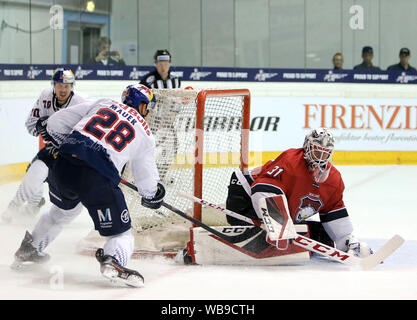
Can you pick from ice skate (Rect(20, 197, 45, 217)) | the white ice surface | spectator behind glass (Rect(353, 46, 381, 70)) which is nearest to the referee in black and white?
ice skate (Rect(20, 197, 45, 217))

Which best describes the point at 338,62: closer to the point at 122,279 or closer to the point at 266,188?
the point at 266,188

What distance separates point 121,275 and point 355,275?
1.15 m

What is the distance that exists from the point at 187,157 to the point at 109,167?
99cm

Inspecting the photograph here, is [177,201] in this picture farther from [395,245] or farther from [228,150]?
[395,245]

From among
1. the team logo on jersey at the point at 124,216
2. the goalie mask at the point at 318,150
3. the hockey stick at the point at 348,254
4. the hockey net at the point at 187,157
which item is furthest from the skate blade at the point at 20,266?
the goalie mask at the point at 318,150

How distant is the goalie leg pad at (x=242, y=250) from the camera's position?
3.62m

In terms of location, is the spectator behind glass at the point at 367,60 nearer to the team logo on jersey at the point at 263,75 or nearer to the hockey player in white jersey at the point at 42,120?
the team logo on jersey at the point at 263,75

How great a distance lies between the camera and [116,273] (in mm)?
3027

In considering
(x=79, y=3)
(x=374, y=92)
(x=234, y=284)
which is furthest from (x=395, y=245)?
(x=79, y=3)

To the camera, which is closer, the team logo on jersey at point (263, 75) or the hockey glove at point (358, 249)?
the hockey glove at point (358, 249)

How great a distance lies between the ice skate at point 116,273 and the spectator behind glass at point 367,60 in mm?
6151

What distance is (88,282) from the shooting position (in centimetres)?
327

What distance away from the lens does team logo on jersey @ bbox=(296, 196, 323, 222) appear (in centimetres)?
368

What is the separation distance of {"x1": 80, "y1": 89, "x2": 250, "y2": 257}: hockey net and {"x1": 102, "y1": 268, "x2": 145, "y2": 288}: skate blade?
0.68 metres
